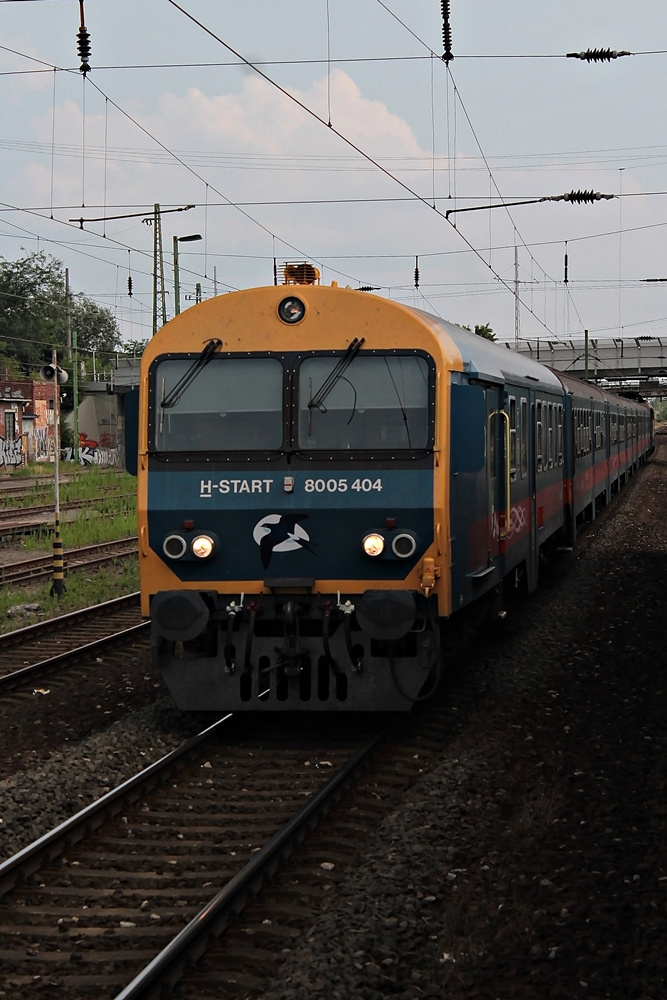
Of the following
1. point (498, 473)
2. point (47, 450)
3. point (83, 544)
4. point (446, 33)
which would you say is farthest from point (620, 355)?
point (498, 473)

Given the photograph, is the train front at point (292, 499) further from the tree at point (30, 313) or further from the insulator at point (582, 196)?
the tree at point (30, 313)

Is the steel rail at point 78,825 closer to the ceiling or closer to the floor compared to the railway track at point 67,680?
closer to the ceiling

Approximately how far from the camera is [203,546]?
26.2 feet

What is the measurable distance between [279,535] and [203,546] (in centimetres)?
53

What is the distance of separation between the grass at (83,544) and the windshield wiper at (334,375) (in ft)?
21.3

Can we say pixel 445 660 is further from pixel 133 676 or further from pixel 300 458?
pixel 133 676

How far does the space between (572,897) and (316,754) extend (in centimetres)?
273

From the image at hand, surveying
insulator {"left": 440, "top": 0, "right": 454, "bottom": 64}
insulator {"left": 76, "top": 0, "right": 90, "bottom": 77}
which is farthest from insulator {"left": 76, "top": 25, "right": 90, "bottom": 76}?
insulator {"left": 440, "top": 0, "right": 454, "bottom": 64}

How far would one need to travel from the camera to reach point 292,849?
602 centimetres

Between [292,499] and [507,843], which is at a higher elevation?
[292,499]

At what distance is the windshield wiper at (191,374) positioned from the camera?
26.8 feet

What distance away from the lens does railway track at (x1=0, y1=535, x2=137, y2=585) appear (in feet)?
55.1

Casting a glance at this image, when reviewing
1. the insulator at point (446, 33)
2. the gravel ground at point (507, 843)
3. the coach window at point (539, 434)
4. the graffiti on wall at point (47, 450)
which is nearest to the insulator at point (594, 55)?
the insulator at point (446, 33)

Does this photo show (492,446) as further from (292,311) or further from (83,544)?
(83,544)
